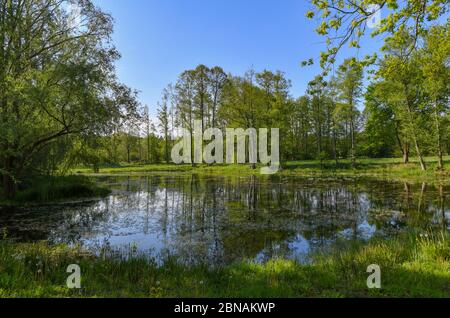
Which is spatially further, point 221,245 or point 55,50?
point 55,50

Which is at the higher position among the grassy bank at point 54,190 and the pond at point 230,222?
the grassy bank at point 54,190

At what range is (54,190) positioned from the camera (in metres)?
17.4

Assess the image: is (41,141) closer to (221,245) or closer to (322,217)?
(221,245)

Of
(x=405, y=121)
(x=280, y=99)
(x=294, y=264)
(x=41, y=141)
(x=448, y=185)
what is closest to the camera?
(x=294, y=264)

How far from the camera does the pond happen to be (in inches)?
341

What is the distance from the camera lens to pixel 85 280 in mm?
5262

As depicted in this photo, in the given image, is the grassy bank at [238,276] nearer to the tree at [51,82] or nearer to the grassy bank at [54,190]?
the tree at [51,82]

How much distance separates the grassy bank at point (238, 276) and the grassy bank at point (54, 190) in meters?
10.8

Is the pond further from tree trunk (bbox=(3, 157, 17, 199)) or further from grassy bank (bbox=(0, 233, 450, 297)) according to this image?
tree trunk (bbox=(3, 157, 17, 199))

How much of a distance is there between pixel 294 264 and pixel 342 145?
54230 mm

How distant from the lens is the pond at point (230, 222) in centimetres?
866

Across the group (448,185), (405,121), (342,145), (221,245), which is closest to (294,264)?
(221,245)

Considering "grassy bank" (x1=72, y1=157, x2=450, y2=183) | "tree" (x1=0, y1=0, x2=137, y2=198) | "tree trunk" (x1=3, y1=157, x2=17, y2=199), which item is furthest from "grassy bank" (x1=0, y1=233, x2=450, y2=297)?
"grassy bank" (x1=72, y1=157, x2=450, y2=183)

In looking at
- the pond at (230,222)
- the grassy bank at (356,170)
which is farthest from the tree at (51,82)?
the grassy bank at (356,170)
